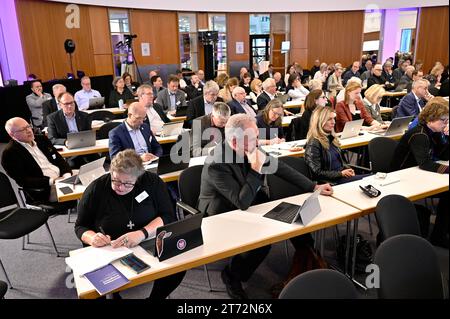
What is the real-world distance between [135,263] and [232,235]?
646 mm

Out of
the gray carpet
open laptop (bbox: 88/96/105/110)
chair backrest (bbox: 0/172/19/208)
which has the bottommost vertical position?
the gray carpet

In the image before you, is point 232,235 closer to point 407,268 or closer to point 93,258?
point 93,258

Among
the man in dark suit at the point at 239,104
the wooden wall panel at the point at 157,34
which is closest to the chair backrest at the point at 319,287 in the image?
the man in dark suit at the point at 239,104

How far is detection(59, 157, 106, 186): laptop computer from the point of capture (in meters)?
3.30

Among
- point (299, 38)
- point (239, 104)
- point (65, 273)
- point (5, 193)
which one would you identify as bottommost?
point (65, 273)

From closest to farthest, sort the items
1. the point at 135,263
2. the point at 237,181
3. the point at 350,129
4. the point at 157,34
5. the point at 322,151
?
the point at 135,263, the point at 237,181, the point at 322,151, the point at 350,129, the point at 157,34

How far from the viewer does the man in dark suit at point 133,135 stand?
395 cm

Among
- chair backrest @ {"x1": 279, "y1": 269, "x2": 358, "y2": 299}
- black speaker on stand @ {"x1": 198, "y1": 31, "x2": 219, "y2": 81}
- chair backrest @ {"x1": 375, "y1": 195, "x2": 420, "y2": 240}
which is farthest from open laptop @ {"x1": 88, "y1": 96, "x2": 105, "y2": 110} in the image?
chair backrest @ {"x1": 279, "y1": 269, "x2": 358, "y2": 299}

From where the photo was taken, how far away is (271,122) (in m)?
4.85

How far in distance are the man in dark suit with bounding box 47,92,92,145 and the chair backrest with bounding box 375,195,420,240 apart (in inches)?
157

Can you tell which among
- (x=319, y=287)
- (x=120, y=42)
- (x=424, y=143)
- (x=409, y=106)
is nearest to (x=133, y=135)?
(x=424, y=143)

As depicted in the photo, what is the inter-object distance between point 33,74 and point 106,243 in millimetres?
7903

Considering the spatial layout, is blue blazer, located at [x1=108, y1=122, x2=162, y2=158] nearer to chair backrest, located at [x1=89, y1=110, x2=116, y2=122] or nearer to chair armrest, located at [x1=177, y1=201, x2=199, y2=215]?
chair armrest, located at [x1=177, y1=201, x2=199, y2=215]
